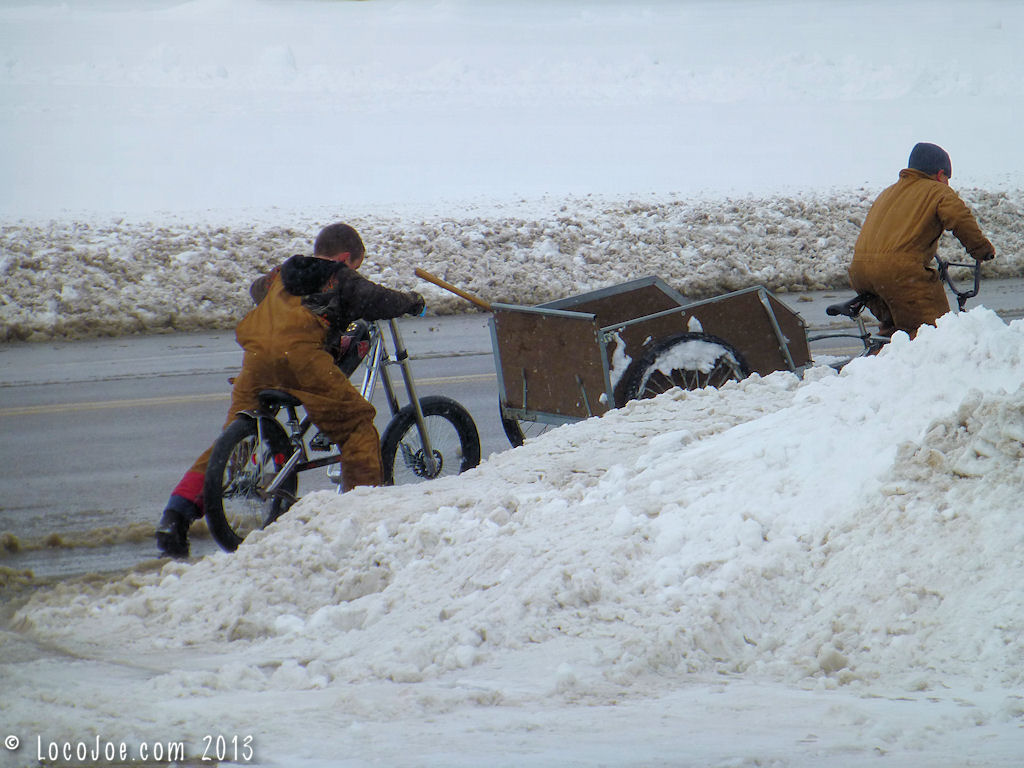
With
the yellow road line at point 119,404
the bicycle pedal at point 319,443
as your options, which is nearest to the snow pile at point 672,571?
the bicycle pedal at point 319,443

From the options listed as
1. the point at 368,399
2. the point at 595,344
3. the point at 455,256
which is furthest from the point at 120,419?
the point at 455,256

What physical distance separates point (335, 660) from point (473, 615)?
51 centimetres

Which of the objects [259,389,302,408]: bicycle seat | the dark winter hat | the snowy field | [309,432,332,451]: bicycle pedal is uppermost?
the dark winter hat

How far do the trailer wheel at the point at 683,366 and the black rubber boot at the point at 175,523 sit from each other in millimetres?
2506

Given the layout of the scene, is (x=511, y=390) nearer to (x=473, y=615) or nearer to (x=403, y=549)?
(x=403, y=549)

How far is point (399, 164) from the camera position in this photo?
83.9 ft

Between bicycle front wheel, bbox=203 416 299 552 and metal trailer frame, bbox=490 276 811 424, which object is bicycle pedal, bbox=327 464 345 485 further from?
metal trailer frame, bbox=490 276 811 424

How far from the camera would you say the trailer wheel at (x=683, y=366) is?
6.34 m

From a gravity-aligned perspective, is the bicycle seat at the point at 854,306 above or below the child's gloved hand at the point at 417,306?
below

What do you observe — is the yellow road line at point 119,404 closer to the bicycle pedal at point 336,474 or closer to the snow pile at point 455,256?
the bicycle pedal at point 336,474

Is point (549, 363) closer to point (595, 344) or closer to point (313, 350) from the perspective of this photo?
point (595, 344)

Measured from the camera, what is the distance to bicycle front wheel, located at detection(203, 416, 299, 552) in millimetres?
5039

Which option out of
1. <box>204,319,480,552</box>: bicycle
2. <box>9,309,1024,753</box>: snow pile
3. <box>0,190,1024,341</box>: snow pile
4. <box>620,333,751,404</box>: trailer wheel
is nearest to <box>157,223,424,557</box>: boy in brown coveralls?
<box>204,319,480,552</box>: bicycle

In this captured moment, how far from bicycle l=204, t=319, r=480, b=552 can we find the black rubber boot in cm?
16
